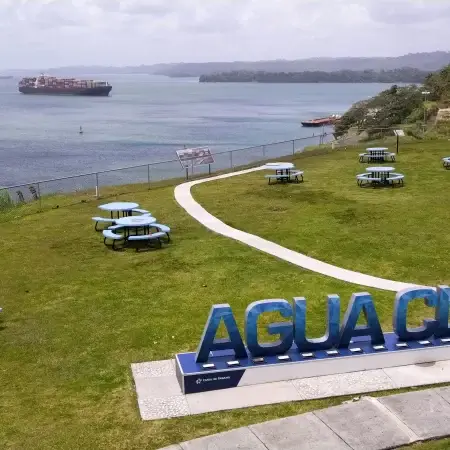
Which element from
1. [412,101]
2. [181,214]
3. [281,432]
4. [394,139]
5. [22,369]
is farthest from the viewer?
[412,101]

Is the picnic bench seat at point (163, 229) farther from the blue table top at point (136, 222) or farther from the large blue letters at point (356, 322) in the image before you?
the large blue letters at point (356, 322)

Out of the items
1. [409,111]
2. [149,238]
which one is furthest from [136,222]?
[409,111]

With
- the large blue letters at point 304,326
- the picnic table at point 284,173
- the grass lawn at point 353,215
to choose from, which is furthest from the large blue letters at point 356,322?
the picnic table at point 284,173

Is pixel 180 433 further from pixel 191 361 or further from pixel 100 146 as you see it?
pixel 100 146

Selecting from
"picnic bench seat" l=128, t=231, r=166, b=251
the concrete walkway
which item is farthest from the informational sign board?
the concrete walkway

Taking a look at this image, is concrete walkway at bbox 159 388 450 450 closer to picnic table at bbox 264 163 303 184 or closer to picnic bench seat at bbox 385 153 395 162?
picnic table at bbox 264 163 303 184

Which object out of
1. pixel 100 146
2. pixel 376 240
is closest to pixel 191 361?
pixel 376 240

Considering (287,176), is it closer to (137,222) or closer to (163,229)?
(163,229)
